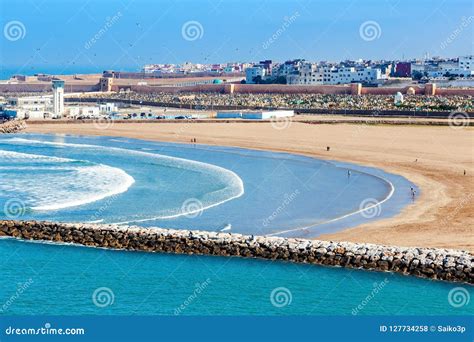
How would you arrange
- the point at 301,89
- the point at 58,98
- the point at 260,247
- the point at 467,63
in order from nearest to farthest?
the point at 260,247
the point at 58,98
the point at 301,89
the point at 467,63

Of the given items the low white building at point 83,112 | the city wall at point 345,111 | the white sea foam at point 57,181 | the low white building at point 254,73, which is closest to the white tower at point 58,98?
the low white building at point 83,112

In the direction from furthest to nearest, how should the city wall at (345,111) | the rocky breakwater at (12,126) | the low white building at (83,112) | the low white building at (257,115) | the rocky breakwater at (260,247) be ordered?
the low white building at (83,112) → the low white building at (257,115) → the city wall at (345,111) → the rocky breakwater at (12,126) → the rocky breakwater at (260,247)

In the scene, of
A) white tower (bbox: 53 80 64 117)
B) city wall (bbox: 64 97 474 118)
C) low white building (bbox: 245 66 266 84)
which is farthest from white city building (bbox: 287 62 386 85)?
white tower (bbox: 53 80 64 117)

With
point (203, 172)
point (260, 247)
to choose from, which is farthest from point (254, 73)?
point (260, 247)

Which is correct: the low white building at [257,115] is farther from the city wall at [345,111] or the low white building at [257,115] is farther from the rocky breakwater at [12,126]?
the rocky breakwater at [12,126]

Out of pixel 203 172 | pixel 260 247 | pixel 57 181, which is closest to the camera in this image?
pixel 260 247

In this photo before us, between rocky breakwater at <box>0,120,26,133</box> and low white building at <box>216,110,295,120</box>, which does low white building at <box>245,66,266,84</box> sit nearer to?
low white building at <box>216,110,295,120</box>

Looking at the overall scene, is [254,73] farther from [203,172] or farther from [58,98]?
[203,172]
